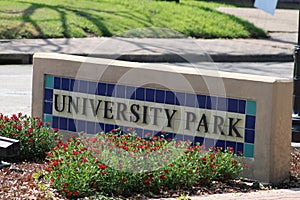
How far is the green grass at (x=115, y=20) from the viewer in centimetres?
1817

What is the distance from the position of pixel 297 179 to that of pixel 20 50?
388 inches

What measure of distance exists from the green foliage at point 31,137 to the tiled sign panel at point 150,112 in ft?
1.05

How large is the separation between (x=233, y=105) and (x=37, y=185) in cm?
196

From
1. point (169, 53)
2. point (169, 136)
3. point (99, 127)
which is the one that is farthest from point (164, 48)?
point (169, 136)

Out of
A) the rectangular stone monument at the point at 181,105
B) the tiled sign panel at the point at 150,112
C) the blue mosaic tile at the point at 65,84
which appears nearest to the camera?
the rectangular stone monument at the point at 181,105

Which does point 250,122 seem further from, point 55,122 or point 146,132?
point 55,122

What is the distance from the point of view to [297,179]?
7.44 metres

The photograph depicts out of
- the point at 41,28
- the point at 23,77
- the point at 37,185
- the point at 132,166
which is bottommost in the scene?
the point at 37,185

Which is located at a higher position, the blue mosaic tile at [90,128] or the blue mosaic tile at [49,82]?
the blue mosaic tile at [49,82]

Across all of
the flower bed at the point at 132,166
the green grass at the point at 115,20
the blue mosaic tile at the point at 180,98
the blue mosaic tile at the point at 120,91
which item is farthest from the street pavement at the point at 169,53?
the flower bed at the point at 132,166

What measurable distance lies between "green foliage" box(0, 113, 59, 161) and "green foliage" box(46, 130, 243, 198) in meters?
0.53

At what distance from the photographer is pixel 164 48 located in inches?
708

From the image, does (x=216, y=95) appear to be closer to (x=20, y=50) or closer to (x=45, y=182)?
(x=45, y=182)

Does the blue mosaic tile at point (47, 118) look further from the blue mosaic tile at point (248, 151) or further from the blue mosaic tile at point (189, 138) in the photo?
the blue mosaic tile at point (248, 151)
